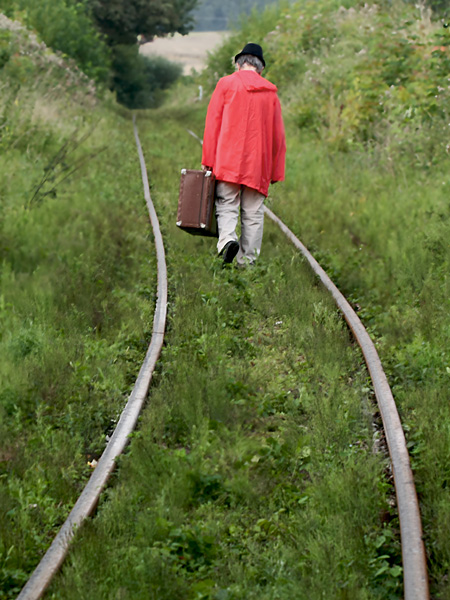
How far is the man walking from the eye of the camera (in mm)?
7602

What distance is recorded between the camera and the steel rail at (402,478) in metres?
3.06

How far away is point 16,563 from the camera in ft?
11.2

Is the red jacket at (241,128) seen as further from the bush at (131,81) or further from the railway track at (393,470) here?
the bush at (131,81)

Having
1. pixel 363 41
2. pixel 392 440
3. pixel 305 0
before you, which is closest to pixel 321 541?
pixel 392 440

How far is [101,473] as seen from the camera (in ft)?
13.2

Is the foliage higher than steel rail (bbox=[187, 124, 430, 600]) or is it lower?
lower

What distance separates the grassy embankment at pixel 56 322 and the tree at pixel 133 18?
2999 cm

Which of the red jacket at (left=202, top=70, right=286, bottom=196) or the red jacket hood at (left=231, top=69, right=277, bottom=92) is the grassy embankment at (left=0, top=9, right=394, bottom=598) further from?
the red jacket hood at (left=231, top=69, right=277, bottom=92)

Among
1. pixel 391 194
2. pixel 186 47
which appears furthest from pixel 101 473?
pixel 186 47

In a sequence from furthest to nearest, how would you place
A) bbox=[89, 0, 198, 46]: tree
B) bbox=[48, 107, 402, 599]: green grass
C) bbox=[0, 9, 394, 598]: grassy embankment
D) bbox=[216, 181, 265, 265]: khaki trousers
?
bbox=[89, 0, 198, 46]: tree
bbox=[216, 181, 265, 265]: khaki trousers
bbox=[0, 9, 394, 598]: grassy embankment
bbox=[48, 107, 402, 599]: green grass

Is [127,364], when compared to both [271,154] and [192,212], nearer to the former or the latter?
[192,212]

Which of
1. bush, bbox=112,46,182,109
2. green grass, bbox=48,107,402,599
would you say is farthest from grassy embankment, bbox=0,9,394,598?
bush, bbox=112,46,182,109

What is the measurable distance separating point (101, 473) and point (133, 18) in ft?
140

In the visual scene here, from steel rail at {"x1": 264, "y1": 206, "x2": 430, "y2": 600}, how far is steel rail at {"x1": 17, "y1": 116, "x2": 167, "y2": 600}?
1.44m
